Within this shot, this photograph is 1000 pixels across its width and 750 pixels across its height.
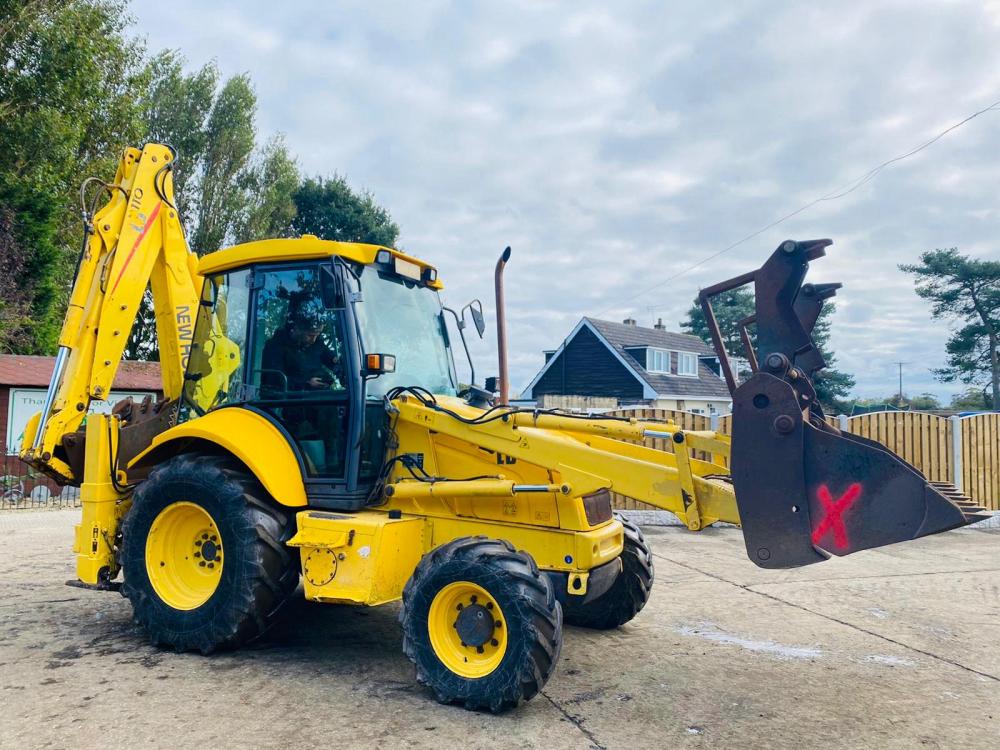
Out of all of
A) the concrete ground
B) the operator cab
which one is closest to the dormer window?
the concrete ground

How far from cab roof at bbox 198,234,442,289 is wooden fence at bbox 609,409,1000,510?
8099 millimetres

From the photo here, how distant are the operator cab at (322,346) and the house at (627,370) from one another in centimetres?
2749

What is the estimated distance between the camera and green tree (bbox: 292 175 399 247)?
1283 inches

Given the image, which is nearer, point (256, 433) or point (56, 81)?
point (256, 433)

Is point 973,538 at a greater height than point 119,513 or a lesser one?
lesser

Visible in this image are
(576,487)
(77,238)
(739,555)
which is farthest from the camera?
(77,238)

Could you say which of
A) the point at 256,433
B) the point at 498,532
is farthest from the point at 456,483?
the point at 256,433

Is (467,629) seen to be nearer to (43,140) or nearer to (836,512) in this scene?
(836,512)

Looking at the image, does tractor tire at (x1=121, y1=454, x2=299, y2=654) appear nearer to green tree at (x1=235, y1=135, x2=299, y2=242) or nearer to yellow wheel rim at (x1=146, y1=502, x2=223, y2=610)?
yellow wheel rim at (x1=146, y1=502, x2=223, y2=610)

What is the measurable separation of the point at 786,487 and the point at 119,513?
4.76 m

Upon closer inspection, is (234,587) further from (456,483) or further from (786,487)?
(786,487)

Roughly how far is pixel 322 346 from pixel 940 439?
11374 mm

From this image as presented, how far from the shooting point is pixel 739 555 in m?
9.92

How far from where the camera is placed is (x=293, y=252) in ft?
18.0
